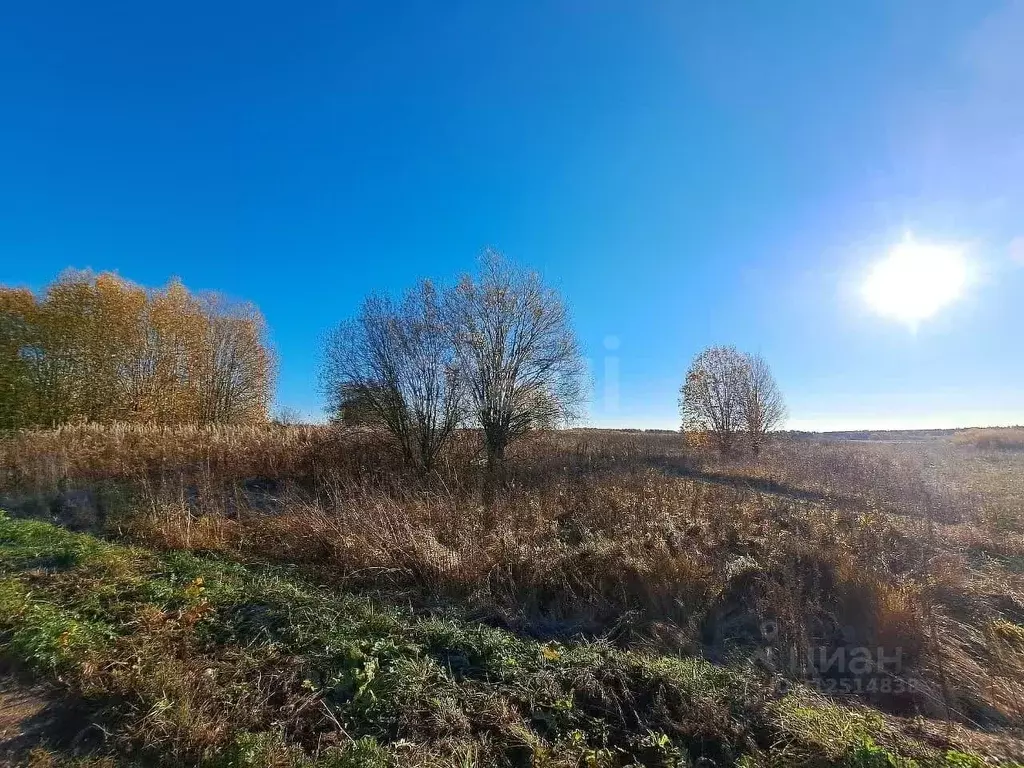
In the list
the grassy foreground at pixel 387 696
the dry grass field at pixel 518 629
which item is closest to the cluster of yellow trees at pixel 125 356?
the dry grass field at pixel 518 629

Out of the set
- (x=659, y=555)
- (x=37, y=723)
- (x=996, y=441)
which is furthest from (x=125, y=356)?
(x=996, y=441)

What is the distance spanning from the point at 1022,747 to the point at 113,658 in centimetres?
584

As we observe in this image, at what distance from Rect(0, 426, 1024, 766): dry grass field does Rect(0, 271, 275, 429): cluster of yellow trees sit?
66.5 ft

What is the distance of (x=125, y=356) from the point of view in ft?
81.0

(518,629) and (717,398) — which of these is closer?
(518,629)

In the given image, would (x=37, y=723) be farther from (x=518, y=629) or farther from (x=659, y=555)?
(x=659, y=555)

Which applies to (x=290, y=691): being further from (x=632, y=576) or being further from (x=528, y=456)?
(x=528, y=456)

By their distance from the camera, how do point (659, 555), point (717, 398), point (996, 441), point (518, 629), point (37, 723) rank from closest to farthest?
point (37, 723) < point (518, 629) < point (659, 555) < point (717, 398) < point (996, 441)

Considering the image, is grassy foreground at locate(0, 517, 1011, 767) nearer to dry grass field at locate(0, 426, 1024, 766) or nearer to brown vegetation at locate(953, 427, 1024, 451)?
dry grass field at locate(0, 426, 1024, 766)

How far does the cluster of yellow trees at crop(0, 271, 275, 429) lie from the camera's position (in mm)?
22141

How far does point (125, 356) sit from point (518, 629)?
30026 mm

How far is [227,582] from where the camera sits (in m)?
4.56

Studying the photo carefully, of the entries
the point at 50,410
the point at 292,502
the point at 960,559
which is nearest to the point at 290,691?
the point at 292,502

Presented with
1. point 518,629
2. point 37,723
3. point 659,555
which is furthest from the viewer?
point 659,555
